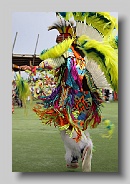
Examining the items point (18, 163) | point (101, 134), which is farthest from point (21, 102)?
point (101, 134)

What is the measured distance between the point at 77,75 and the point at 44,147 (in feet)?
1.68

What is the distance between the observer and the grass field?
2330 millimetres

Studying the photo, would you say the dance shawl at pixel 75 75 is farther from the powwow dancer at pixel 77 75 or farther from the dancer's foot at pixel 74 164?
the dancer's foot at pixel 74 164

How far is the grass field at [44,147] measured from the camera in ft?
7.64

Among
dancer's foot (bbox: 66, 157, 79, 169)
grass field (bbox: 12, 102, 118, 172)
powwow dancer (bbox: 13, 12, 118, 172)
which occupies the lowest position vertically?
dancer's foot (bbox: 66, 157, 79, 169)

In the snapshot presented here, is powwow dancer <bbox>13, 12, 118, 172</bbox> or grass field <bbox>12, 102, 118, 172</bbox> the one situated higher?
powwow dancer <bbox>13, 12, 118, 172</bbox>

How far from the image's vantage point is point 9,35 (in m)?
2.37

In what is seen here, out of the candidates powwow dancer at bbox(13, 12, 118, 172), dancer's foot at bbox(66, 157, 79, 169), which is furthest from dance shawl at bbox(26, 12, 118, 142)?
dancer's foot at bbox(66, 157, 79, 169)

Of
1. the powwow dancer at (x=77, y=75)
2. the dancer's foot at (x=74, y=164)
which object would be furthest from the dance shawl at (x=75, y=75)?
the dancer's foot at (x=74, y=164)

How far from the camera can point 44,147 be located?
2346 mm

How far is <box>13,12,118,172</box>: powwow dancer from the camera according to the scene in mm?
2324

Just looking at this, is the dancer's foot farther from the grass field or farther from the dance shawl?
the dance shawl

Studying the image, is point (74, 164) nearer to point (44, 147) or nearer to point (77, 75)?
point (44, 147)

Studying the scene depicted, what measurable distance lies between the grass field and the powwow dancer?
4 centimetres
